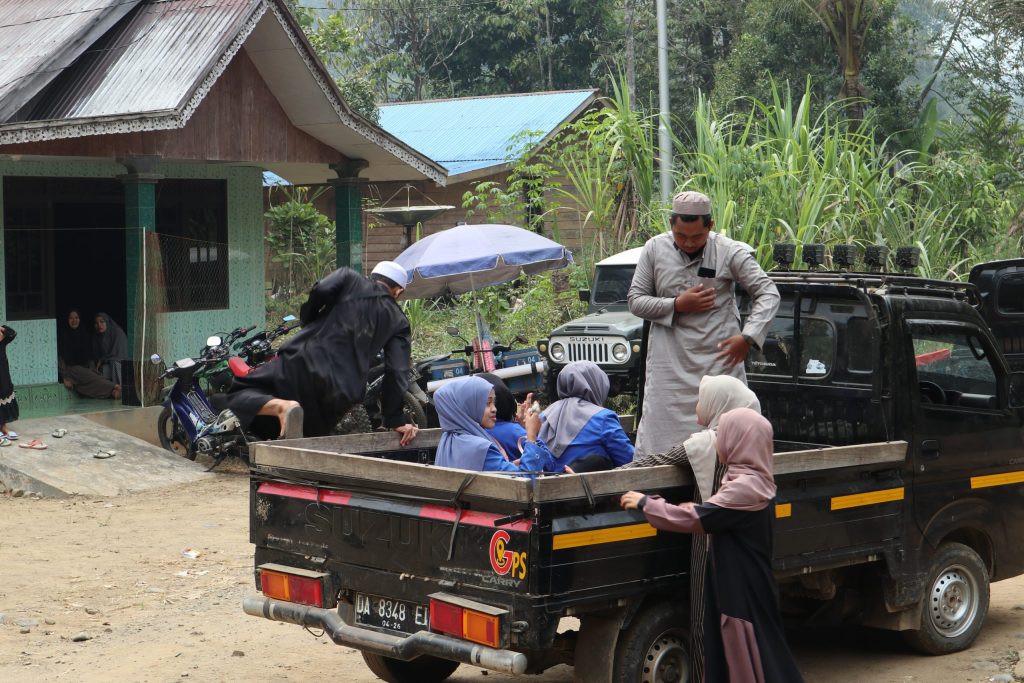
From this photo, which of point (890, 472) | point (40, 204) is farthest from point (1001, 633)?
point (40, 204)

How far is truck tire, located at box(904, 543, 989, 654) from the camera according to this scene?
5.95m

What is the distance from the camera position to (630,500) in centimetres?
450

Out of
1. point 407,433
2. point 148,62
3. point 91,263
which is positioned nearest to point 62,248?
point 91,263

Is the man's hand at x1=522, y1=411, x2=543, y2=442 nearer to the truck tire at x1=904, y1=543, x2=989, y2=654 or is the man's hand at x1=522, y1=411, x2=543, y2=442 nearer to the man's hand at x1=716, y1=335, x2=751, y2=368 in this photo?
the man's hand at x1=716, y1=335, x2=751, y2=368

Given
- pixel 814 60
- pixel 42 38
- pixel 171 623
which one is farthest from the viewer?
pixel 814 60

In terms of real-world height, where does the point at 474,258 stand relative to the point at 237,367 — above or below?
above

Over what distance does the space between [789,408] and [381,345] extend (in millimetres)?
2146

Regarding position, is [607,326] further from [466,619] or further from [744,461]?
[466,619]

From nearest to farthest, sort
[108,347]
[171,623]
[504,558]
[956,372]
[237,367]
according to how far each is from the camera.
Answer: [504,558]
[956,372]
[171,623]
[237,367]
[108,347]

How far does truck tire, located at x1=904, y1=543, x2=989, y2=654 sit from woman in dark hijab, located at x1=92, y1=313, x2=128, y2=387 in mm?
10038

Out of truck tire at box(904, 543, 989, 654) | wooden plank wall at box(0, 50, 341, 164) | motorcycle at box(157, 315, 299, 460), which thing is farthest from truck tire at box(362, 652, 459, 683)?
wooden plank wall at box(0, 50, 341, 164)

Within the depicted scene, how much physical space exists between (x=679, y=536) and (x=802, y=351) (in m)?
1.63

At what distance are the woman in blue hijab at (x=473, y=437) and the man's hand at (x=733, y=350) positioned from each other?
870mm

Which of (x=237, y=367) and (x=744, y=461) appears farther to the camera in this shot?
(x=237, y=367)
